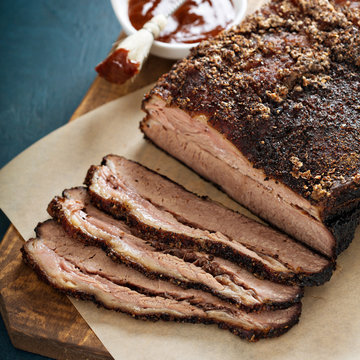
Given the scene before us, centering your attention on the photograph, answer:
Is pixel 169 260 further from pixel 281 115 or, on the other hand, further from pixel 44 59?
pixel 44 59

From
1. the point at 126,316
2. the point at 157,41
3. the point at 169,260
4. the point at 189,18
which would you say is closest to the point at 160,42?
the point at 157,41

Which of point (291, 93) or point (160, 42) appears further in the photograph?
point (160, 42)

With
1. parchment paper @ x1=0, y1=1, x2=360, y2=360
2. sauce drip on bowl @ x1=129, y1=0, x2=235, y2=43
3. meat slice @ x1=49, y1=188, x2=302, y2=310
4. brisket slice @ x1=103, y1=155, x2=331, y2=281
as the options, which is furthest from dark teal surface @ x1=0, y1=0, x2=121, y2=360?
meat slice @ x1=49, y1=188, x2=302, y2=310

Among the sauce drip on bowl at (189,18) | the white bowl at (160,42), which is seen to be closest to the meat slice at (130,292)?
the white bowl at (160,42)

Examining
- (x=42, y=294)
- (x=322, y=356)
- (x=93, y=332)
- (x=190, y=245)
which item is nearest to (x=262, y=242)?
(x=190, y=245)

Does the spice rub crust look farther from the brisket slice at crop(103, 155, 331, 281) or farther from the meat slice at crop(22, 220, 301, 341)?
the meat slice at crop(22, 220, 301, 341)

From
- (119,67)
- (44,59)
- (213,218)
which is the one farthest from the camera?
(44,59)
